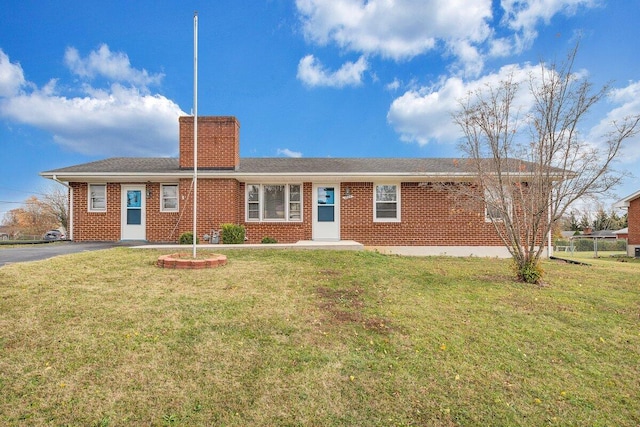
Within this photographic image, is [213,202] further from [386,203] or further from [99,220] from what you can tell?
[386,203]

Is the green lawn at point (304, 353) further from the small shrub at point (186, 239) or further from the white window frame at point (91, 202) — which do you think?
the white window frame at point (91, 202)

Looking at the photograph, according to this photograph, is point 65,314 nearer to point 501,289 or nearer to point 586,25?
point 501,289

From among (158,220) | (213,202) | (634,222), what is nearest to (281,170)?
(213,202)

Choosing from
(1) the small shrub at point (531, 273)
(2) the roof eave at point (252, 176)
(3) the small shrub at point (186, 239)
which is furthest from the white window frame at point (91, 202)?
(1) the small shrub at point (531, 273)

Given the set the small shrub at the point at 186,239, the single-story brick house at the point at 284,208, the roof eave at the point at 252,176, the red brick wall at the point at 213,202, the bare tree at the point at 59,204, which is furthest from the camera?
the bare tree at the point at 59,204

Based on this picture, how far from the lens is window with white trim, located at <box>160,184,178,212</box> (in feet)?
42.9

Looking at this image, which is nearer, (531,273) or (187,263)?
(187,263)

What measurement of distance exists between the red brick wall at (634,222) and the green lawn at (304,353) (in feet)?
76.4

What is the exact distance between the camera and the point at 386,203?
13055mm

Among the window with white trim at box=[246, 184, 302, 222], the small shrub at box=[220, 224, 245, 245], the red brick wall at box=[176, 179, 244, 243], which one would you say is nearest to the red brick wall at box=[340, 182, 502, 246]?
the window with white trim at box=[246, 184, 302, 222]

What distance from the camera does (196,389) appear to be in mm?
3055

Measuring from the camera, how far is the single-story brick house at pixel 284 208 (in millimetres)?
12898

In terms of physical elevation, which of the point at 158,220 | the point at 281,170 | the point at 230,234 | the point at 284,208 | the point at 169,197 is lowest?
the point at 230,234

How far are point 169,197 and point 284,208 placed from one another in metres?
4.43
